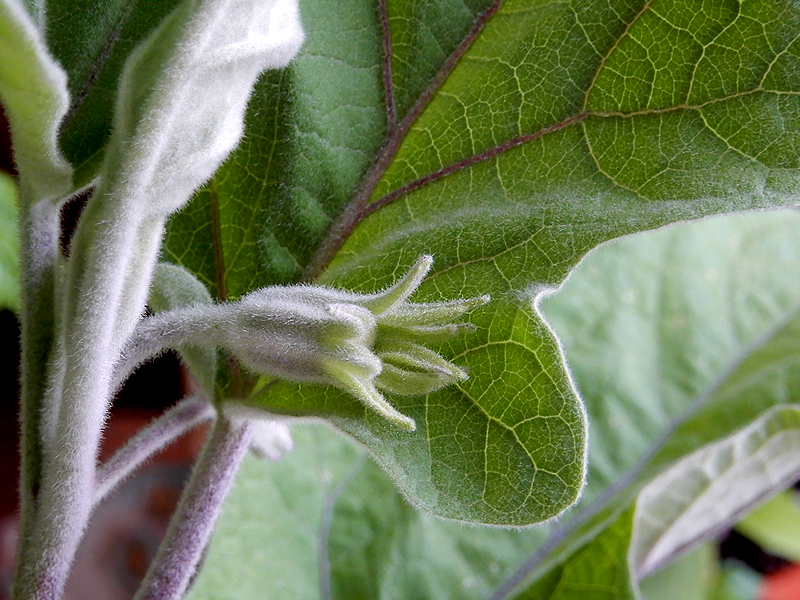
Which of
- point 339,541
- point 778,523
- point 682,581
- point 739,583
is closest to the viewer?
point 339,541

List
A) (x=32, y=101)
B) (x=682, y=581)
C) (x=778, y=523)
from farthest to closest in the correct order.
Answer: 1. (x=778, y=523)
2. (x=682, y=581)
3. (x=32, y=101)

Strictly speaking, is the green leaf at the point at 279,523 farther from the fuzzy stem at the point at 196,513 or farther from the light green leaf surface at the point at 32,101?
the light green leaf surface at the point at 32,101

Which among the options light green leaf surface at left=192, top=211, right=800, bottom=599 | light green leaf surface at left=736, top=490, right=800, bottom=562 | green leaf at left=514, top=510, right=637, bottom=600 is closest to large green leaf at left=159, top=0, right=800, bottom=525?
green leaf at left=514, top=510, right=637, bottom=600

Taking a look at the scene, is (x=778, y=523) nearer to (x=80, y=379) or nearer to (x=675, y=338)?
(x=675, y=338)

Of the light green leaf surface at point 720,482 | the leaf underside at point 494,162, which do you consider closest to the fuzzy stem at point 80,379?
the leaf underside at point 494,162

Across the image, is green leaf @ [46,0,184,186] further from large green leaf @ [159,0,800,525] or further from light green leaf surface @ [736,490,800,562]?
light green leaf surface @ [736,490,800,562]

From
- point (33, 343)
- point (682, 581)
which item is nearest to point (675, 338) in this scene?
point (682, 581)
